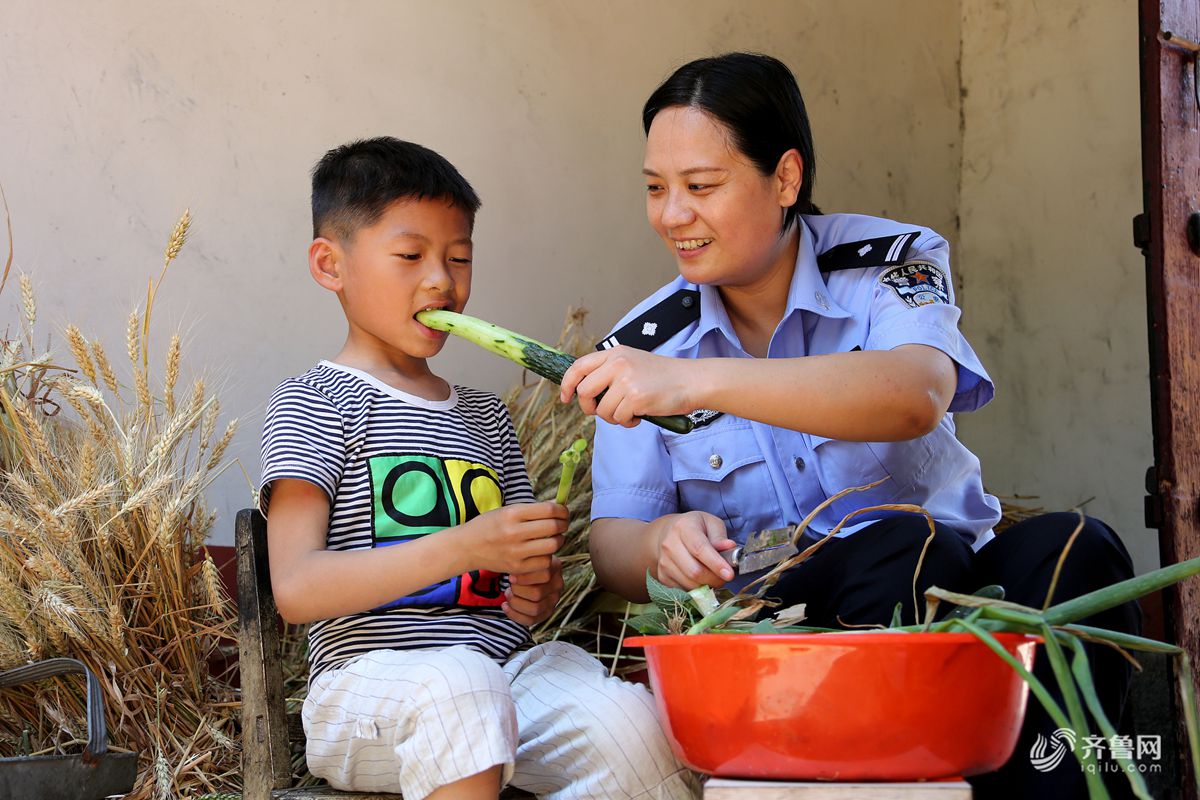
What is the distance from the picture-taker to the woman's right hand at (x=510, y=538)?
1.64 m

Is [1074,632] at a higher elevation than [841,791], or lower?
higher

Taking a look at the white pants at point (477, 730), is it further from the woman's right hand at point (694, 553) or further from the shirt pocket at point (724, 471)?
the shirt pocket at point (724, 471)

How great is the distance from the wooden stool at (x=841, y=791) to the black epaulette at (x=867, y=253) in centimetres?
104

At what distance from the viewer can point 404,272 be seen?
1931mm

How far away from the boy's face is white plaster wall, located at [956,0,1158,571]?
8.62 ft

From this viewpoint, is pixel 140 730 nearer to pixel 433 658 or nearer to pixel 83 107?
pixel 433 658

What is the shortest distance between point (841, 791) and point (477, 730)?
1.63 ft

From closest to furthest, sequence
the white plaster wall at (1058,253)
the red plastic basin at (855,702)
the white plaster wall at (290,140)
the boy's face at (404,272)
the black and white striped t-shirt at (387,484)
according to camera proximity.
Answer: the red plastic basin at (855,702)
the black and white striped t-shirt at (387,484)
the boy's face at (404,272)
the white plaster wall at (290,140)
the white plaster wall at (1058,253)

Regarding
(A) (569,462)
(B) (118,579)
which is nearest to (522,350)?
(A) (569,462)

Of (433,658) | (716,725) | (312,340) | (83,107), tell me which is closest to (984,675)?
(716,725)

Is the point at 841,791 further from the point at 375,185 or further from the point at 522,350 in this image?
the point at 375,185

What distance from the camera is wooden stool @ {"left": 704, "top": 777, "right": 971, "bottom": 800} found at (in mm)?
1173

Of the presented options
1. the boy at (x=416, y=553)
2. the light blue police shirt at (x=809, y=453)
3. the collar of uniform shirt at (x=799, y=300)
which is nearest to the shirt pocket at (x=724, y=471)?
the light blue police shirt at (x=809, y=453)

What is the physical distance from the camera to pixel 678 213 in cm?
197
